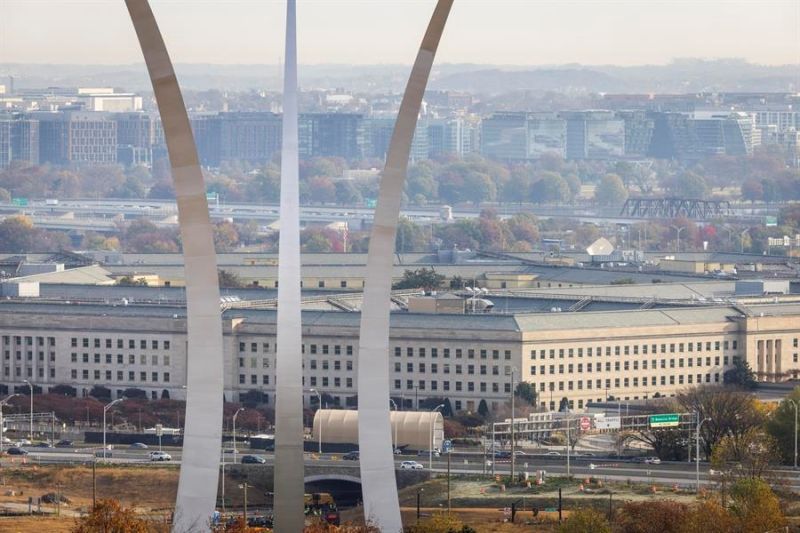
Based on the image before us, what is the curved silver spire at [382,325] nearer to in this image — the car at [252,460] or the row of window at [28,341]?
the car at [252,460]

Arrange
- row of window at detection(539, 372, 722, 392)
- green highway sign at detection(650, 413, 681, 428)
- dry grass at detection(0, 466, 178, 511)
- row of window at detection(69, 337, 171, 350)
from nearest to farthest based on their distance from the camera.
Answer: dry grass at detection(0, 466, 178, 511) → green highway sign at detection(650, 413, 681, 428) → row of window at detection(539, 372, 722, 392) → row of window at detection(69, 337, 171, 350)

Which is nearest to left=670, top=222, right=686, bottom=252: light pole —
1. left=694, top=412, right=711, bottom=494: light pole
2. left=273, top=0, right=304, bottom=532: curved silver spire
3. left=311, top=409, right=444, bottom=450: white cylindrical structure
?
left=311, top=409, right=444, bottom=450: white cylindrical structure

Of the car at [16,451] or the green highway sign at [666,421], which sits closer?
the car at [16,451]

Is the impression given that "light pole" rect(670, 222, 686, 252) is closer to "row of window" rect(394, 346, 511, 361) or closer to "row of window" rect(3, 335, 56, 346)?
"row of window" rect(3, 335, 56, 346)

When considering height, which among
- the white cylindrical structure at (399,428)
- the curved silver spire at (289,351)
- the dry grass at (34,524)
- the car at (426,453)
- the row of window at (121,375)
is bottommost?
the dry grass at (34,524)

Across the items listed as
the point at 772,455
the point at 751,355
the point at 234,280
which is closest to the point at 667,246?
the point at 234,280

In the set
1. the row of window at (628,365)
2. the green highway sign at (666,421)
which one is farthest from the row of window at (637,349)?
the green highway sign at (666,421)

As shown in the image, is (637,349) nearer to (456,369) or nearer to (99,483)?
(456,369)
